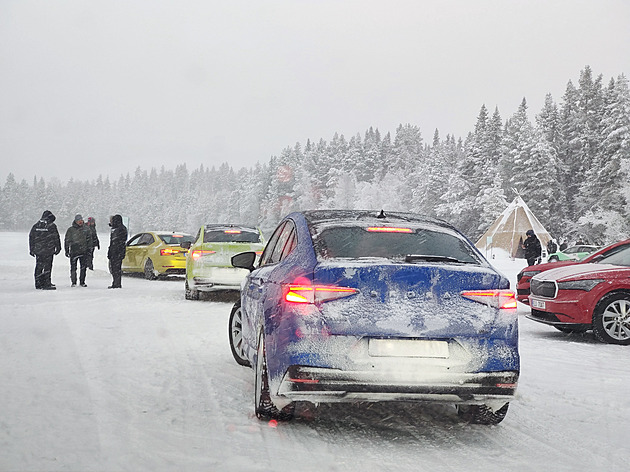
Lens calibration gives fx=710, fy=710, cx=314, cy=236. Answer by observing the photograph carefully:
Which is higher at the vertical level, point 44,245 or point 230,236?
point 230,236

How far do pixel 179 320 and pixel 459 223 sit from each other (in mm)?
73747

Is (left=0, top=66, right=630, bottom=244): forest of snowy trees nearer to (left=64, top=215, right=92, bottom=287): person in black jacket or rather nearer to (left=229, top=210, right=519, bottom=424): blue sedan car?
(left=64, top=215, right=92, bottom=287): person in black jacket

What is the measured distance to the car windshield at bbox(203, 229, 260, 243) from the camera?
1425cm

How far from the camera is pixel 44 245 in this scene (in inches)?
643

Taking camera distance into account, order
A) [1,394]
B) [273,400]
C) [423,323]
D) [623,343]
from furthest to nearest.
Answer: [623,343] → [1,394] → [273,400] → [423,323]

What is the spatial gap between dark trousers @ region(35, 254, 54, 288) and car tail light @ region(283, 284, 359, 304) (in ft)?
43.8

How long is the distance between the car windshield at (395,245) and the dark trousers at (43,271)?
42.3 feet

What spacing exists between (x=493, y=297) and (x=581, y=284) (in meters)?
5.85

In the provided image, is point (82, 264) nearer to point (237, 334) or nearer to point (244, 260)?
point (237, 334)

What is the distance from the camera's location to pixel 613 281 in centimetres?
976

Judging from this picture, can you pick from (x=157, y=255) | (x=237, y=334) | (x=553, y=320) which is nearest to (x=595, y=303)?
(x=553, y=320)

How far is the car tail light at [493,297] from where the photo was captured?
4.55 m

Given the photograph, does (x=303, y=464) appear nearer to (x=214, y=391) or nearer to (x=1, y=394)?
(x=214, y=391)

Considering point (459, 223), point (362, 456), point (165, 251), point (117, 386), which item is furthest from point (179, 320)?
point (459, 223)
